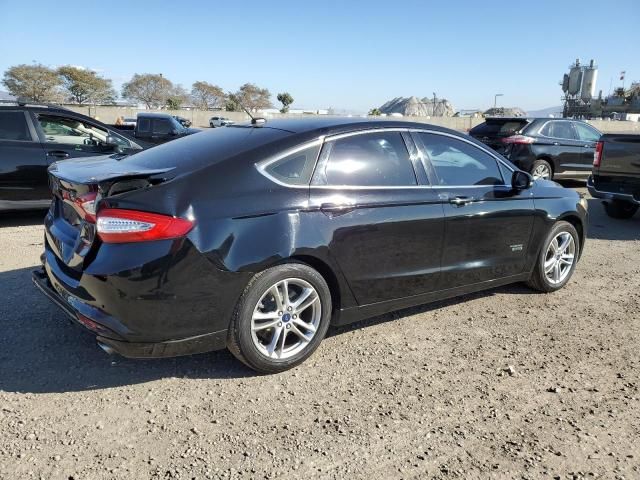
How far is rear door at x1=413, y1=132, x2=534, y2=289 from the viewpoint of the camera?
4098mm

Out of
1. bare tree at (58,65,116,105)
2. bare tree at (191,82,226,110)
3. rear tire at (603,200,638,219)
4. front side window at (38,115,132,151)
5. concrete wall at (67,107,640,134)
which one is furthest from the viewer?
bare tree at (191,82,226,110)

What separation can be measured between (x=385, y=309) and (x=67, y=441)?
Result: 2.19 m

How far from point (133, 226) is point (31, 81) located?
7119 centimetres

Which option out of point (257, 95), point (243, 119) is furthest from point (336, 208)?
point (257, 95)

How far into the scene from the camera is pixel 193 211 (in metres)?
2.97

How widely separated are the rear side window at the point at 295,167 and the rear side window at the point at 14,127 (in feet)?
17.4

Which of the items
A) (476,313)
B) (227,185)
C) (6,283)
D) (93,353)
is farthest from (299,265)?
(6,283)

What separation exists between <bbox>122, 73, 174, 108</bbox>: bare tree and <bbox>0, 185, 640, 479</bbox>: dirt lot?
79.7m

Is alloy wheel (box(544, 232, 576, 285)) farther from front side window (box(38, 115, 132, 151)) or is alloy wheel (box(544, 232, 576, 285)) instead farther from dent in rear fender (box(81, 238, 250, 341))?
front side window (box(38, 115, 132, 151))

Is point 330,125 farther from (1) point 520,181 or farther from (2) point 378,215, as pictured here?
(1) point 520,181

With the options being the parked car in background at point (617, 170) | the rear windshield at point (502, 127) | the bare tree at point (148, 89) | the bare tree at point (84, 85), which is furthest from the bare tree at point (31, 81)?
the parked car in background at point (617, 170)

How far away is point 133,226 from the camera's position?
9.37 ft

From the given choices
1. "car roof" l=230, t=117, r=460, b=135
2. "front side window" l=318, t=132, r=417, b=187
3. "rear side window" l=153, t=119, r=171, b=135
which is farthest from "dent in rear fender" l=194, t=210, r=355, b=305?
"rear side window" l=153, t=119, r=171, b=135

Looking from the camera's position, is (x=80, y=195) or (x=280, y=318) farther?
(x=280, y=318)
